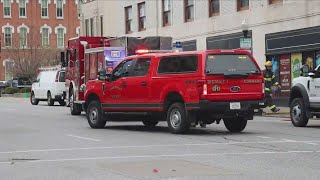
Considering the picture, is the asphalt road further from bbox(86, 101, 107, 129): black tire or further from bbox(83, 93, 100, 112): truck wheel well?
bbox(83, 93, 100, 112): truck wheel well

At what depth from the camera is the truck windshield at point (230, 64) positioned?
47.5ft

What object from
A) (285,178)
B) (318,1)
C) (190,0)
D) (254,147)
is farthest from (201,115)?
(190,0)

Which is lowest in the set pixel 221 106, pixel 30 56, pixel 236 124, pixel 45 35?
pixel 236 124

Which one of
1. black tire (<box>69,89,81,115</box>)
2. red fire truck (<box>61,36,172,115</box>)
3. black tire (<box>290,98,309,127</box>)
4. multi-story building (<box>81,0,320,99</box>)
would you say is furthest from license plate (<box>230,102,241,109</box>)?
multi-story building (<box>81,0,320,99</box>)

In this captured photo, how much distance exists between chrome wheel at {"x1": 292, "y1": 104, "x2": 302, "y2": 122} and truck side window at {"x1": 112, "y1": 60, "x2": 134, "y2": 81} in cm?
492

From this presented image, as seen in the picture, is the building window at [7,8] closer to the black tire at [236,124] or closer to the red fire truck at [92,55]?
the red fire truck at [92,55]

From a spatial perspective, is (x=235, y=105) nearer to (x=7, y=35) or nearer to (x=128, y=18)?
(x=128, y=18)

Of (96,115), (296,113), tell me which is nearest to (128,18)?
(96,115)

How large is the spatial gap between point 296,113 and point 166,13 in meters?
19.0

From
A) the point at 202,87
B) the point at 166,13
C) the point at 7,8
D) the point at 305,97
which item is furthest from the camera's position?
A: the point at 7,8

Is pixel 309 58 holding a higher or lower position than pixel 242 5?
lower

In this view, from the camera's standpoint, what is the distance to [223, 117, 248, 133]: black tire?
1572cm

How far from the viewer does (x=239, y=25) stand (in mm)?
28938

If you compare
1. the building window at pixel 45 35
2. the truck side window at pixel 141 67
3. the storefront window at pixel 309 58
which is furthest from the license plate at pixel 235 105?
the building window at pixel 45 35
